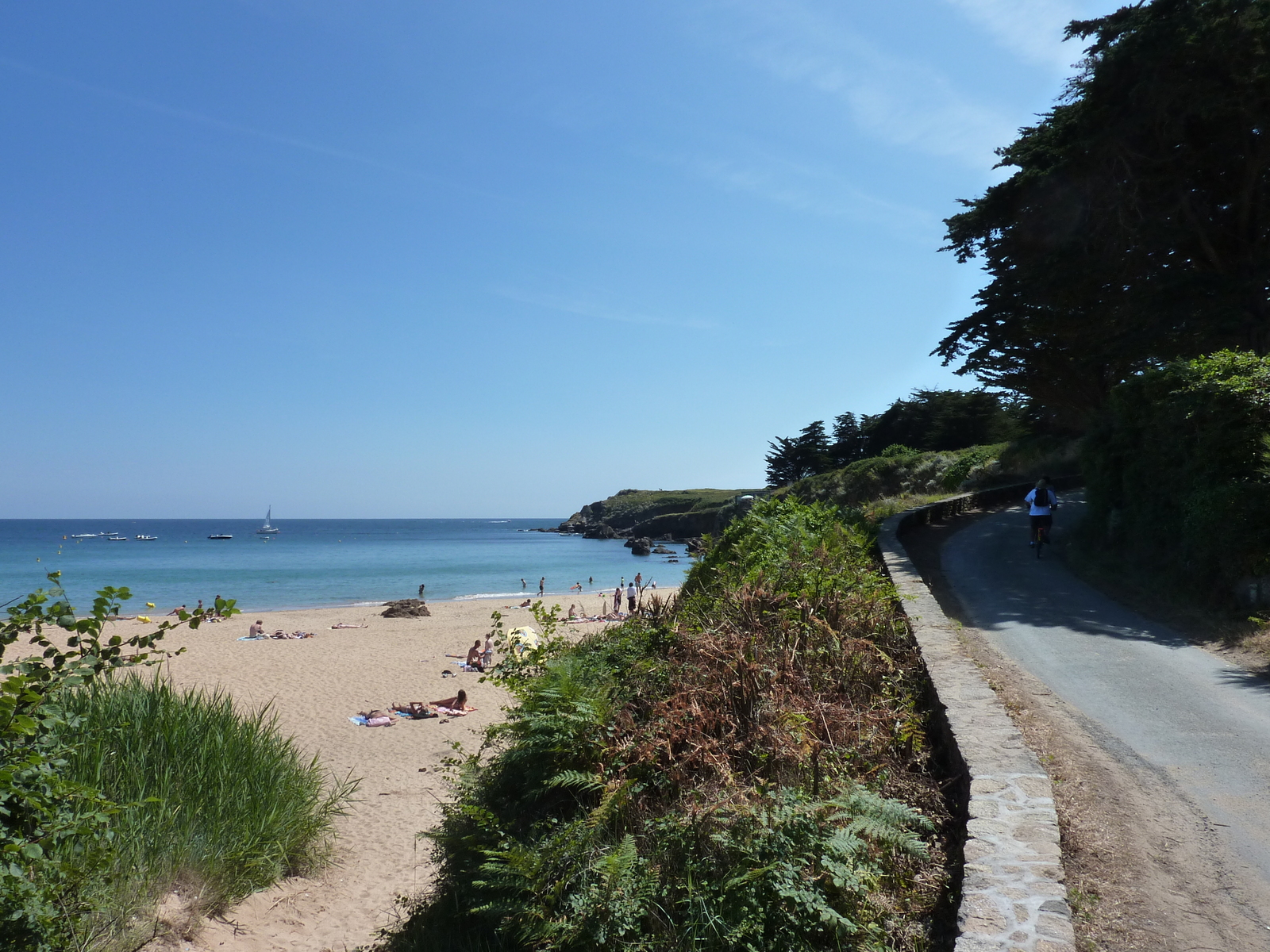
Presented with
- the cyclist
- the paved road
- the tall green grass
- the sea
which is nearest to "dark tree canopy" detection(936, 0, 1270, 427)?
the cyclist

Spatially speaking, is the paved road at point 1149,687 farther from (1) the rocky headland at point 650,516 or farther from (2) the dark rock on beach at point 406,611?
(1) the rocky headland at point 650,516

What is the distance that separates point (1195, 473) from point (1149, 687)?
4.65 meters

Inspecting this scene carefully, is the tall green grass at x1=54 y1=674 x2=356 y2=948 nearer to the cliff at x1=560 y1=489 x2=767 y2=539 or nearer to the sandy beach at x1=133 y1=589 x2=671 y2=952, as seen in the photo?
the sandy beach at x1=133 y1=589 x2=671 y2=952

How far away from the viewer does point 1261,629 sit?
7.93m

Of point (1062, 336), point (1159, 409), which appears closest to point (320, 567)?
point (1062, 336)

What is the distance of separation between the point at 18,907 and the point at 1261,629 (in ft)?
32.6

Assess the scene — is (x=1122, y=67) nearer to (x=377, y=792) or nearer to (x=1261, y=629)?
(x=1261, y=629)

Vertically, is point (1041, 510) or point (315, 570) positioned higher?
point (1041, 510)

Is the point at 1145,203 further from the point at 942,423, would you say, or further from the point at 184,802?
the point at 942,423

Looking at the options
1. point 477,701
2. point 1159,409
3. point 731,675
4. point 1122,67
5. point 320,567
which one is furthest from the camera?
point 320,567

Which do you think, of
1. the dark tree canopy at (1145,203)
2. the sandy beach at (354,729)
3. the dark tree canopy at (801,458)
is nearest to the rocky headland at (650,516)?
the dark tree canopy at (801,458)

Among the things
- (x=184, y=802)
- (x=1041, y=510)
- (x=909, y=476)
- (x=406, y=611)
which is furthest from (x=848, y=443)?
(x=184, y=802)

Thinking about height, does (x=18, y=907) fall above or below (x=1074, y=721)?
below

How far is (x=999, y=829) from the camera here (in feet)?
11.5
